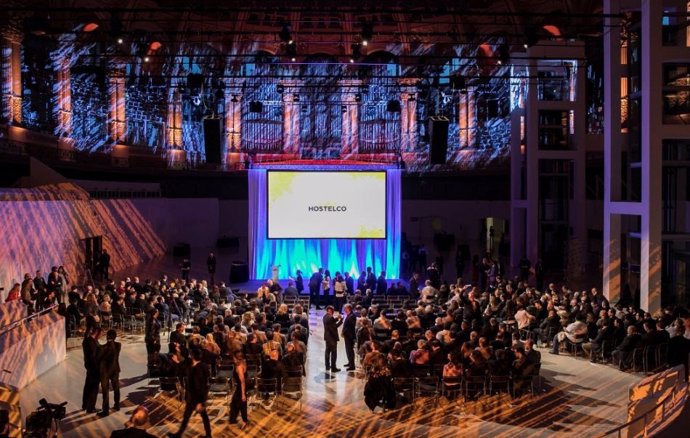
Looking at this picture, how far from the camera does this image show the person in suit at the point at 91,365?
955 cm

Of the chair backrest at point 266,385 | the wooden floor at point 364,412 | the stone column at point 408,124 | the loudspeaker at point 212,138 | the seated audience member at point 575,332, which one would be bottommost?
the wooden floor at point 364,412

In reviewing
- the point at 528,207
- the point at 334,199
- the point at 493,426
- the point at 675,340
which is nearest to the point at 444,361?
the point at 493,426

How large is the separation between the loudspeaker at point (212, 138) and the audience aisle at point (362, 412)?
11.6 metres

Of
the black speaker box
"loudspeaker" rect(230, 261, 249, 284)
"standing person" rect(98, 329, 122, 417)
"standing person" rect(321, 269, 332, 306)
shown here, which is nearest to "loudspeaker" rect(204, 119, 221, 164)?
"loudspeaker" rect(230, 261, 249, 284)

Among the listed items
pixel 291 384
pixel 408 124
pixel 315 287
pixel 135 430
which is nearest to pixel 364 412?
pixel 291 384

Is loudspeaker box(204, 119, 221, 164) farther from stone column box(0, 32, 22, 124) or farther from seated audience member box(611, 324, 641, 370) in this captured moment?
seated audience member box(611, 324, 641, 370)

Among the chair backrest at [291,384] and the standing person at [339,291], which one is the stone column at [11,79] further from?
the chair backrest at [291,384]

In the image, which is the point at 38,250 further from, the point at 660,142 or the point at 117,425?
the point at 660,142

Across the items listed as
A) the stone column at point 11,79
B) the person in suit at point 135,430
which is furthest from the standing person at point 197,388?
the stone column at point 11,79

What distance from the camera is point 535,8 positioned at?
32.6 meters

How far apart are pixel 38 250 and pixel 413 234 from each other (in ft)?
68.3

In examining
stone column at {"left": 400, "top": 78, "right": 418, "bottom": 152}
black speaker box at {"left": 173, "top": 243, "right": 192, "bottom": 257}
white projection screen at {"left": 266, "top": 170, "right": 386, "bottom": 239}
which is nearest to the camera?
white projection screen at {"left": 266, "top": 170, "right": 386, "bottom": 239}

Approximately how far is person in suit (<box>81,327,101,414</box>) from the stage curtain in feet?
40.5

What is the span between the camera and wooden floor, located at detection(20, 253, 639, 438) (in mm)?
9156
